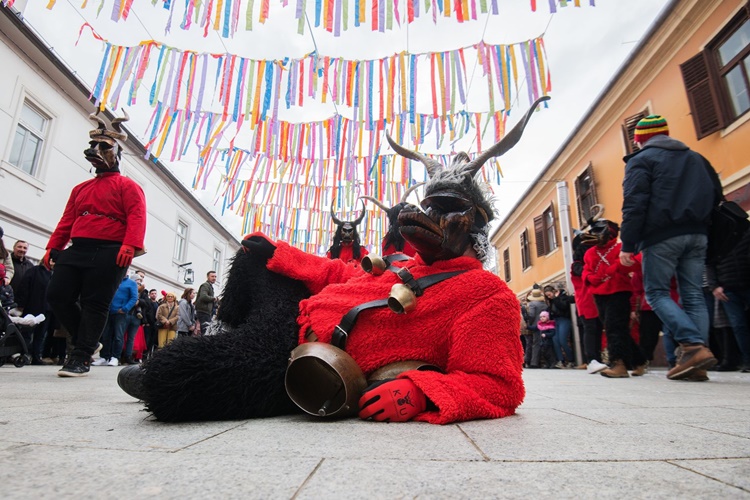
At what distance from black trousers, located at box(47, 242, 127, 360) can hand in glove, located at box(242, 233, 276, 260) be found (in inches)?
77.2

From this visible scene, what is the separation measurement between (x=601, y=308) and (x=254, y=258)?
152 inches

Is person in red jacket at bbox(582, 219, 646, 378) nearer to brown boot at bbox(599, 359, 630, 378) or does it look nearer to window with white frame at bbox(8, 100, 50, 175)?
brown boot at bbox(599, 359, 630, 378)

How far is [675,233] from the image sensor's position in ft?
10.6

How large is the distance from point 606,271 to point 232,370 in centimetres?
394

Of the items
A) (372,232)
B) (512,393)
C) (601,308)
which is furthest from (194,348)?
(372,232)

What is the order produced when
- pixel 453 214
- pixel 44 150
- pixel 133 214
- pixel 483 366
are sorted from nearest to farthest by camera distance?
pixel 483 366 → pixel 453 214 → pixel 133 214 → pixel 44 150

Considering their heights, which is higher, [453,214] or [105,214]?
[105,214]

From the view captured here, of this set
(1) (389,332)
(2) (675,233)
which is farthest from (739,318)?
(1) (389,332)

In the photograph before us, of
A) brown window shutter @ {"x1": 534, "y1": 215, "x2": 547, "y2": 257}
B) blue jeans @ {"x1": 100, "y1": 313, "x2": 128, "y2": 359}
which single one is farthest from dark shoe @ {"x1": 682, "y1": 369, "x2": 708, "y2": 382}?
brown window shutter @ {"x1": 534, "y1": 215, "x2": 547, "y2": 257}

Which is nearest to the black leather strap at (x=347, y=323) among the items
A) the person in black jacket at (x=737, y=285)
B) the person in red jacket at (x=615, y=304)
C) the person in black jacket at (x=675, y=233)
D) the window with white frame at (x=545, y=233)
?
the person in black jacket at (x=675, y=233)

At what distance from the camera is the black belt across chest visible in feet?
5.57

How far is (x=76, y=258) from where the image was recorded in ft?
10.8

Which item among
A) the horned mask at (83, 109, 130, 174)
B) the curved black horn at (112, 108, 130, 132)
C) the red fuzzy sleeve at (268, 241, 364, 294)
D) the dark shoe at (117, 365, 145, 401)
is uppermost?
the curved black horn at (112, 108, 130, 132)

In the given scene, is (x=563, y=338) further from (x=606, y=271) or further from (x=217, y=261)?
(x=217, y=261)
